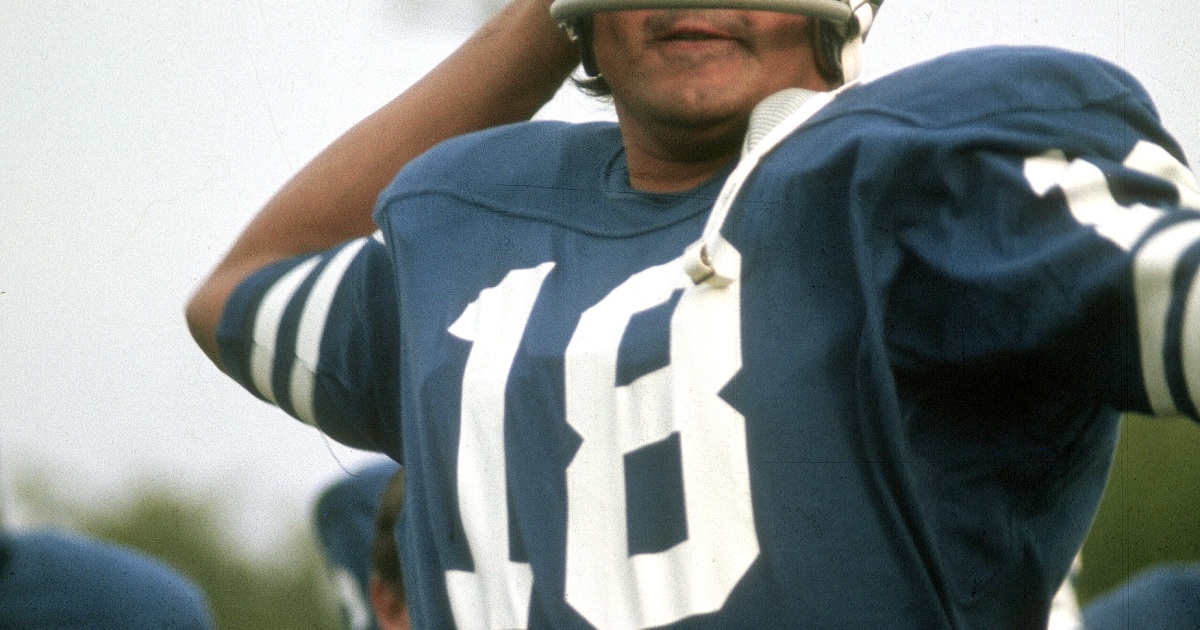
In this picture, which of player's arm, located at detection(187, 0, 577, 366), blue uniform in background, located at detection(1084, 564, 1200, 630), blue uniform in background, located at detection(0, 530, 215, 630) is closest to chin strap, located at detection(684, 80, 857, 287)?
player's arm, located at detection(187, 0, 577, 366)

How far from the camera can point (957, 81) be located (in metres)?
0.78

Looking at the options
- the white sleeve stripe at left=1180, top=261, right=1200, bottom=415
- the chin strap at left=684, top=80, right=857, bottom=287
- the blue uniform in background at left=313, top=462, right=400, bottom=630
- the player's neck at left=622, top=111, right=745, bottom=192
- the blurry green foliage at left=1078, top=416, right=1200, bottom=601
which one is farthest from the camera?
the blue uniform in background at left=313, top=462, right=400, bottom=630

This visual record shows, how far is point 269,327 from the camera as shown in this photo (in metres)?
1.04

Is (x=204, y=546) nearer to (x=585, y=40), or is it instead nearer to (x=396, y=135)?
(x=396, y=135)

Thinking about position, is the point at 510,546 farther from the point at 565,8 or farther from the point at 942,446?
the point at 565,8

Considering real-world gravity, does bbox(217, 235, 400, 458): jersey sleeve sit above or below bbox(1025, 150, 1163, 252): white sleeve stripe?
below

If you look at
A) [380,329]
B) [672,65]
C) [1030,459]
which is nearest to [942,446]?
[1030,459]

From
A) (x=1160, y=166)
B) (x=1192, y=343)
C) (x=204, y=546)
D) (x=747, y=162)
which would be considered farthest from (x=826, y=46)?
(x=204, y=546)

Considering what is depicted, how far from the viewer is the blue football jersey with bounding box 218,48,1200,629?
0.70 meters

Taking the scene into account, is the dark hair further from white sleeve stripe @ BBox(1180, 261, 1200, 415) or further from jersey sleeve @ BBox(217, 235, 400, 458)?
white sleeve stripe @ BBox(1180, 261, 1200, 415)

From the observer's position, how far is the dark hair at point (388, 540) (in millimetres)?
1408

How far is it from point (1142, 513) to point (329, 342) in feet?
1.99

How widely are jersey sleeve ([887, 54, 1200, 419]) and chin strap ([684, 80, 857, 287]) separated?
0.10m

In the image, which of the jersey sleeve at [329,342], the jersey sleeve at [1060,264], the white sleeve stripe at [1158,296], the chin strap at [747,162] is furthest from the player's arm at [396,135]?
the white sleeve stripe at [1158,296]
